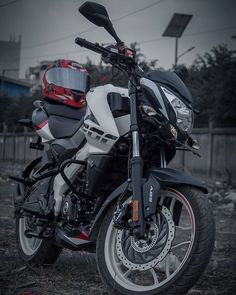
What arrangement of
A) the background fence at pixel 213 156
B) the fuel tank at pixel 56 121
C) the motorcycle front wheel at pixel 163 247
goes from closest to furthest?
the motorcycle front wheel at pixel 163 247
the fuel tank at pixel 56 121
the background fence at pixel 213 156

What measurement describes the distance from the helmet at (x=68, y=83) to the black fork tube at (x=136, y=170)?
43.1 inches

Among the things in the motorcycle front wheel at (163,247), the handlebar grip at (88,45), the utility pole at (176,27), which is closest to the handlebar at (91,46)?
the handlebar grip at (88,45)

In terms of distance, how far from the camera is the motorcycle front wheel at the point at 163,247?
282 cm

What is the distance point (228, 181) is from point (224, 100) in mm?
4616

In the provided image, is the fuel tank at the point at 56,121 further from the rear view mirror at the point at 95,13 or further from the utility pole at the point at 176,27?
the utility pole at the point at 176,27

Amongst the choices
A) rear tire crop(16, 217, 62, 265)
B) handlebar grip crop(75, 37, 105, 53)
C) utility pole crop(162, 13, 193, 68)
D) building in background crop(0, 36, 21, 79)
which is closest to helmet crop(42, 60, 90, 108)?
handlebar grip crop(75, 37, 105, 53)

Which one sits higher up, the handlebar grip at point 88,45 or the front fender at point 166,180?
the handlebar grip at point 88,45

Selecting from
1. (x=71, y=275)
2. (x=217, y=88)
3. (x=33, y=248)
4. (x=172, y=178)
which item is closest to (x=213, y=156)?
(x=217, y=88)

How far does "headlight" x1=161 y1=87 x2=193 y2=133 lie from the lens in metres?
3.13

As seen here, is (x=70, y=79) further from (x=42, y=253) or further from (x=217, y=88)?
(x=217, y=88)

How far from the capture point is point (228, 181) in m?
15.1

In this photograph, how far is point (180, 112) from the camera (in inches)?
124

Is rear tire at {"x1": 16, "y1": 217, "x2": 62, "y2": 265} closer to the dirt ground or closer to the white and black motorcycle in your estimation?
the dirt ground

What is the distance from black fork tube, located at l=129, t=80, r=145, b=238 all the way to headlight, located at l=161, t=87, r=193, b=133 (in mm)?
244
